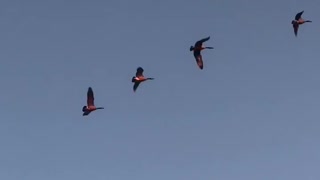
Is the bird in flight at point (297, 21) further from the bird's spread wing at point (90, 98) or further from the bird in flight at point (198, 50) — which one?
the bird's spread wing at point (90, 98)

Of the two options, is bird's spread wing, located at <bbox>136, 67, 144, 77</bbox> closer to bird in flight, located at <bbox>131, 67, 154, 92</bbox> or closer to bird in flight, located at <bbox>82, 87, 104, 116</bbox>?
bird in flight, located at <bbox>131, 67, 154, 92</bbox>

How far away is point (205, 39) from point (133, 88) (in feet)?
21.0

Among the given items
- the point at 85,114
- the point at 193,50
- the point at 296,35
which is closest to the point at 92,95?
the point at 85,114

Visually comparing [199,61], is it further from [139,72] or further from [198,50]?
[139,72]

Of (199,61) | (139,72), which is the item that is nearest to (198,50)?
(199,61)

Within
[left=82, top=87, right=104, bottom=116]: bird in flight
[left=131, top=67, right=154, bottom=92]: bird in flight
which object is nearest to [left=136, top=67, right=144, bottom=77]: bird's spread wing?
[left=131, top=67, right=154, bottom=92]: bird in flight


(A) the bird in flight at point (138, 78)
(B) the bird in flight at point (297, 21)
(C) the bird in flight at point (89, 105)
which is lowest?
(C) the bird in flight at point (89, 105)

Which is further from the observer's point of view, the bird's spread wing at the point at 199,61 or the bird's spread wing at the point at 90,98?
the bird's spread wing at the point at 90,98

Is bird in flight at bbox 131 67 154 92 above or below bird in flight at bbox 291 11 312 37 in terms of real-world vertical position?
below

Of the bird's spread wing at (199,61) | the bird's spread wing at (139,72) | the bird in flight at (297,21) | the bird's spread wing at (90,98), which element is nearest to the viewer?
Result: the bird's spread wing at (199,61)

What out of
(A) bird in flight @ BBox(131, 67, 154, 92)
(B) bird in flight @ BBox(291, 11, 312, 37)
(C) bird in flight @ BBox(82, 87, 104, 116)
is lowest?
(C) bird in flight @ BBox(82, 87, 104, 116)

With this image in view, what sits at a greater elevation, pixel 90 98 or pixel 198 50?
pixel 198 50

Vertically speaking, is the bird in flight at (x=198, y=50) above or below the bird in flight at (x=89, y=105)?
above

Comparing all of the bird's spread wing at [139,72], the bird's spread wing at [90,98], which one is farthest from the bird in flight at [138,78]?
the bird's spread wing at [90,98]
